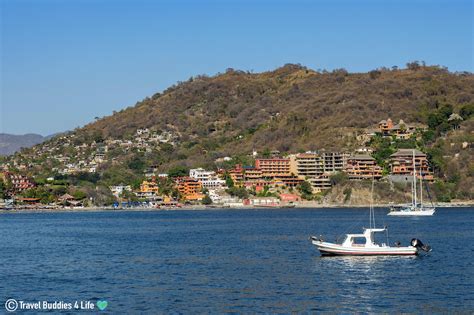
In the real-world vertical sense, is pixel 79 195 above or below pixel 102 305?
above

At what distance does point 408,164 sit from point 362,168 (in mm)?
9093

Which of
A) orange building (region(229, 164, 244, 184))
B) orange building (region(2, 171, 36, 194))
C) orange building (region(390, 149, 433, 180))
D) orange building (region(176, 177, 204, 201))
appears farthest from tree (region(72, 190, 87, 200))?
orange building (region(390, 149, 433, 180))


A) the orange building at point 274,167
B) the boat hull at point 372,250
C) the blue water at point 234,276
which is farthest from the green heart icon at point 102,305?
Answer: the orange building at point 274,167

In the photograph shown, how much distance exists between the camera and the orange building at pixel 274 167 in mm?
178000

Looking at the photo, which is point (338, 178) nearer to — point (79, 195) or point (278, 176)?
point (278, 176)

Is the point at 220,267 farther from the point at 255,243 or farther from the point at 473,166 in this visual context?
the point at 473,166

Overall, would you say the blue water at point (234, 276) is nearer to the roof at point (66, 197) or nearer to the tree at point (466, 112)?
the roof at point (66, 197)

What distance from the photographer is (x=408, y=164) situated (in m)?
167

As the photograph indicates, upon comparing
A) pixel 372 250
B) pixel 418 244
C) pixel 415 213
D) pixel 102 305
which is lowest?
pixel 102 305

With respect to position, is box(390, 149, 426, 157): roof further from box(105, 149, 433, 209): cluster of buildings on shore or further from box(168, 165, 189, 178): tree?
box(168, 165, 189, 178): tree

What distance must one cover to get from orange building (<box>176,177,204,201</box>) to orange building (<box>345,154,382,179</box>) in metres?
30.9

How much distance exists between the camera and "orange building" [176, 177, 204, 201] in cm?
17662

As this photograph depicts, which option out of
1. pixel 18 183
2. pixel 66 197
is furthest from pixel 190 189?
pixel 18 183

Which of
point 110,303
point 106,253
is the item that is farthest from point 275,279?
point 106,253
